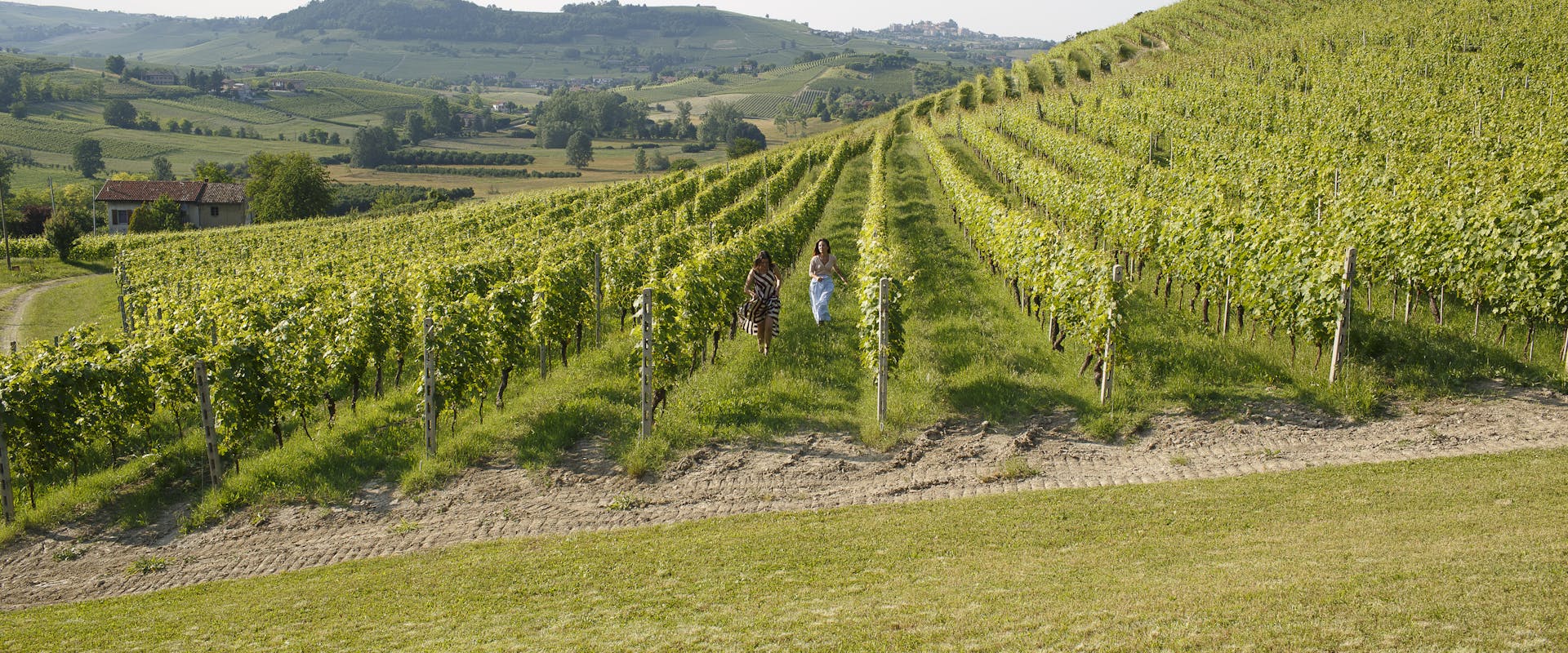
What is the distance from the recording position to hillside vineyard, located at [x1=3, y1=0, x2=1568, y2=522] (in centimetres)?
1104

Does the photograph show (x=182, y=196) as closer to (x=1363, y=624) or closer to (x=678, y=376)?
(x=678, y=376)

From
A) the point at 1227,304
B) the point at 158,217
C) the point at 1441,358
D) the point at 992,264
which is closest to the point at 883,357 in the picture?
the point at 1227,304

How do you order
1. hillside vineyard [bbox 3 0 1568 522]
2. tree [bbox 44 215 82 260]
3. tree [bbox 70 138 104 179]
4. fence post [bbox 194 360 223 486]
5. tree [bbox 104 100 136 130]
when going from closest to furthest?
fence post [bbox 194 360 223 486] → hillside vineyard [bbox 3 0 1568 522] → tree [bbox 44 215 82 260] → tree [bbox 70 138 104 179] → tree [bbox 104 100 136 130]

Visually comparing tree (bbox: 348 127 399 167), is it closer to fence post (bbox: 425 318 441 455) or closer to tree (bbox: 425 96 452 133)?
tree (bbox: 425 96 452 133)

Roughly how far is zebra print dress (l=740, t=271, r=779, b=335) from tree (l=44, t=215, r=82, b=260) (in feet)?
155

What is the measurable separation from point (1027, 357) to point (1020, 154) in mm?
18525

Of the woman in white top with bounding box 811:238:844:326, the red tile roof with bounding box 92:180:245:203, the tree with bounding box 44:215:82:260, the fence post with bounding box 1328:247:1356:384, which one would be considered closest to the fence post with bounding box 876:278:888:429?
the woman in white top with bounding box 811:238:844:326

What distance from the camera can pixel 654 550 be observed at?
7727 mm

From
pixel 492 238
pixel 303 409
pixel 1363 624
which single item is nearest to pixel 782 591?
pixel 1363 624

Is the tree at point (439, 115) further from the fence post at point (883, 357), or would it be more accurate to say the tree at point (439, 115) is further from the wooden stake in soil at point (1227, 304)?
the fence post at point (883, 357)

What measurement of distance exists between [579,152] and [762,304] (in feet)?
352

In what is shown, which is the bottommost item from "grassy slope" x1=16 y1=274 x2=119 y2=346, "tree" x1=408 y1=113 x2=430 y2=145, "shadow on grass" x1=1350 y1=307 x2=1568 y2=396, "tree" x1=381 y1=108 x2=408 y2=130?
"grassy slope" x1=16 y1=274 x2=119 y2=346

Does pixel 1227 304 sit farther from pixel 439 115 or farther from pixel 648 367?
pixel 439 115

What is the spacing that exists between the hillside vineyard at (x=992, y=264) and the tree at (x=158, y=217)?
37.0 metres
